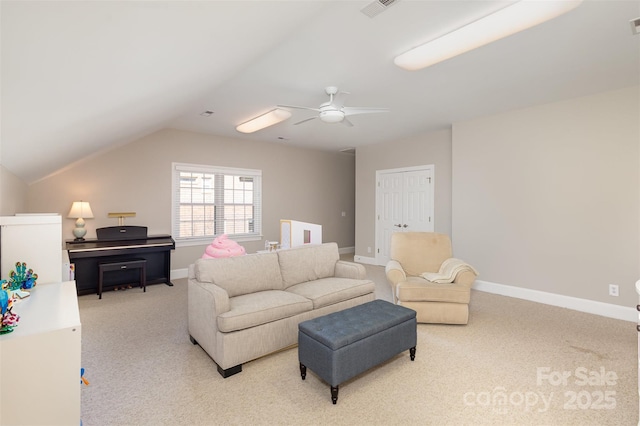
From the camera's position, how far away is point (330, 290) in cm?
306

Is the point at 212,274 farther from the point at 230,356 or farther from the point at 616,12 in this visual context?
the point at 616,12

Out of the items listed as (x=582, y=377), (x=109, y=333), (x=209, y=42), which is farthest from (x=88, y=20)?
(x=582, y=377)

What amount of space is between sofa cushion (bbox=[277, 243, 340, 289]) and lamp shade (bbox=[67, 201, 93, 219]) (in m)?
3.27

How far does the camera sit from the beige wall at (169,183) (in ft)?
15.3

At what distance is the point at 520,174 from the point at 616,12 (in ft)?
8.16

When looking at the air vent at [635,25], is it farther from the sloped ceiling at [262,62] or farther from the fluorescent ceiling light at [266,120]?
the fluorescent ceiling light at [266,120]

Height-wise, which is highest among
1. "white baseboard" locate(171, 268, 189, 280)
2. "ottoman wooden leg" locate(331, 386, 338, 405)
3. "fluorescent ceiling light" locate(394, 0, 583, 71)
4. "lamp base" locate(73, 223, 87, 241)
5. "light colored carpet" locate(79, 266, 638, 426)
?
"fluorescent ceiling light" locate(394, 0, 583, 71)

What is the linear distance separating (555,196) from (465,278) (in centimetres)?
194

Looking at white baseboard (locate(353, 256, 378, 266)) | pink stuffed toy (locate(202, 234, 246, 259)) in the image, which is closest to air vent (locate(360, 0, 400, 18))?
pink stuffed toy (locate(202, 234, 246, 259))

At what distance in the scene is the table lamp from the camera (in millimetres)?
4438

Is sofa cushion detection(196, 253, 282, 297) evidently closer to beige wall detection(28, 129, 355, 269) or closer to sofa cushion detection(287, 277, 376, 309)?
sofa cushion detection(287, 277, 376, 309)

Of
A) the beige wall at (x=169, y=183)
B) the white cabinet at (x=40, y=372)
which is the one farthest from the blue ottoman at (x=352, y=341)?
the beige wall at (x=169, y=183)

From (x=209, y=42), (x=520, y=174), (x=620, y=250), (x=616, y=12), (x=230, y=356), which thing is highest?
(x=616, y=12)

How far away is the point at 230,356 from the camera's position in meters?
2.30
